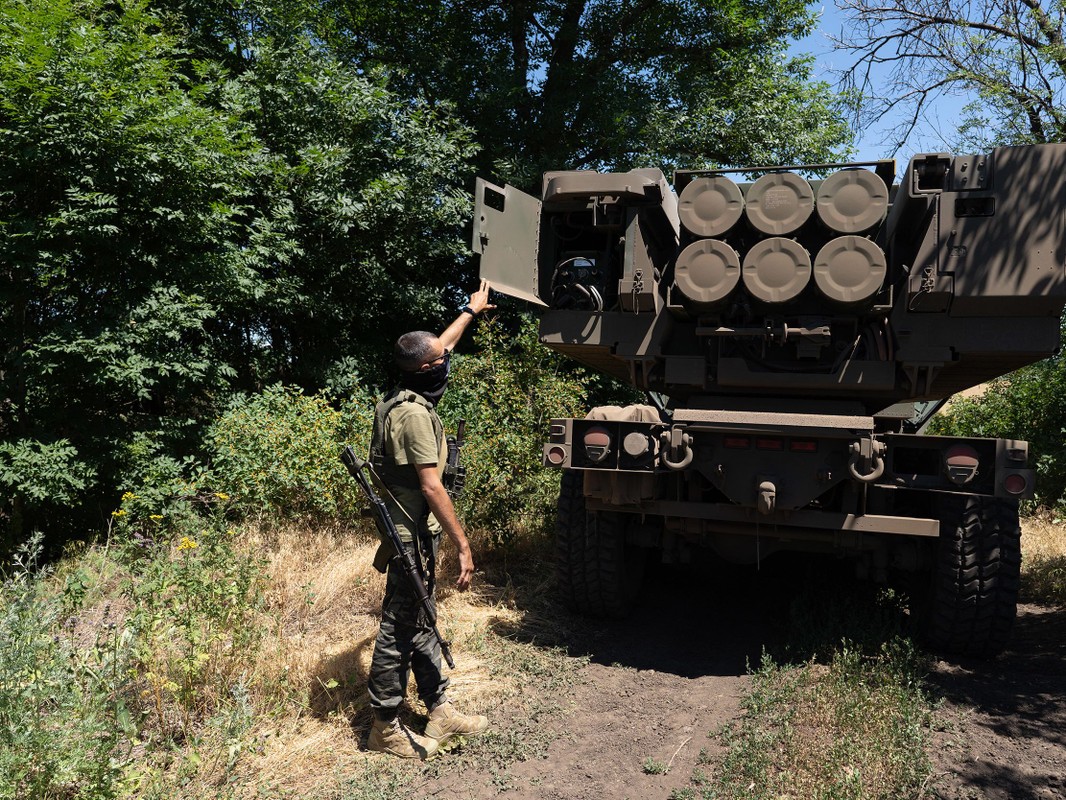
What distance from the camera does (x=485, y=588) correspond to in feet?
19.5

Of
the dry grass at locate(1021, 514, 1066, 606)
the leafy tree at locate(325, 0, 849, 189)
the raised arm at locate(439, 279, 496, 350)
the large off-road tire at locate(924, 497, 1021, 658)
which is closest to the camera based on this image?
the raised arm at locate(439, 279, 496, 350)

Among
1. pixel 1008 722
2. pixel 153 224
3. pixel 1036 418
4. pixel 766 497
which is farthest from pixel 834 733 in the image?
pixel 1036 418

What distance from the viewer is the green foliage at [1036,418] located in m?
8.47

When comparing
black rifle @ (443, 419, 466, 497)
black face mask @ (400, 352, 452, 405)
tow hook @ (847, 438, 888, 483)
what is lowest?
black rifle @ (443, 419, 466, 497)

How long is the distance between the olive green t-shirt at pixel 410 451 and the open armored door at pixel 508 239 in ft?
4.19

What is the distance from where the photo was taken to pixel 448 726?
12.1ft

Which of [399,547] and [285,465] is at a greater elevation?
[399,547]

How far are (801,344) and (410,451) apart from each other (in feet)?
8.04

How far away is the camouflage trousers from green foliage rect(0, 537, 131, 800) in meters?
1.04

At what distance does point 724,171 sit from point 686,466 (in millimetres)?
1792

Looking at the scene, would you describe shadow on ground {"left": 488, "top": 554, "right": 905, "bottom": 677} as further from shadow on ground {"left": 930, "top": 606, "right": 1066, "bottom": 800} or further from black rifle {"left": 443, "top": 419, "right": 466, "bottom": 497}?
black rifle {"left": 443, "top": 419, "right": 466, "bottom": 497}

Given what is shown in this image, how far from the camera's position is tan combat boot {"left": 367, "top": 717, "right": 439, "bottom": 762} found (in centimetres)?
357

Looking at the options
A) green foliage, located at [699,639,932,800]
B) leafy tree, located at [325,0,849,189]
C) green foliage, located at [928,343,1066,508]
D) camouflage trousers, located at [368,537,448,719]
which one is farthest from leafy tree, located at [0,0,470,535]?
green foliage, located at [928,343,1066,508]

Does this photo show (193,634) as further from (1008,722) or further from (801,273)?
(1008,722)
